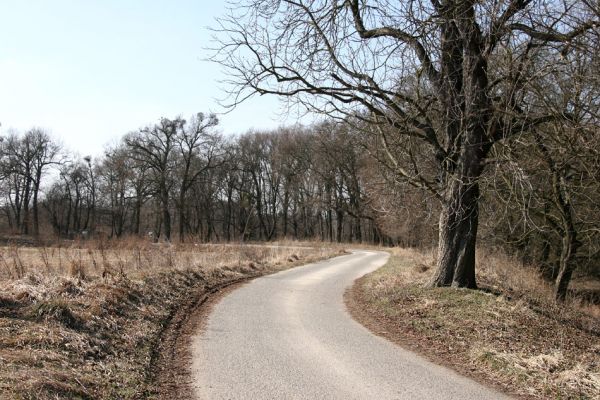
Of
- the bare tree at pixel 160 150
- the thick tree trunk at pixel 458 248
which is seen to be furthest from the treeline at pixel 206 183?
the thick tree trunk at pixel 458 248

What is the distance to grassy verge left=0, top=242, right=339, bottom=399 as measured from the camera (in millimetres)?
5492

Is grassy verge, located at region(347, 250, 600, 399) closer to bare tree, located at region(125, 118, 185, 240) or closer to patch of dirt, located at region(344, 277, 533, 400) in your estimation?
patch of dirt, located at region(344, 277, 533, 400)

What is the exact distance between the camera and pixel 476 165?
11789 mm

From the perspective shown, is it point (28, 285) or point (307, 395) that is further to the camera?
point (28, 285)

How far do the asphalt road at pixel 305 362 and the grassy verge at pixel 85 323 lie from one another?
0.93m

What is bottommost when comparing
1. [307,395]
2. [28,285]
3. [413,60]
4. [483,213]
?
[307,395]

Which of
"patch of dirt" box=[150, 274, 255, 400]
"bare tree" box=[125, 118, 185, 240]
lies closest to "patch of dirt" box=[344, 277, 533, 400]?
"patch of dirt" box=[150, 274, 255, 400]

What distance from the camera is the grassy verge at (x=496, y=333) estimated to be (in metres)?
6.59

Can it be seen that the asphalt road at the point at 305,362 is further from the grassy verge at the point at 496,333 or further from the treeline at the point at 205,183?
the treeline at the point at 205,183

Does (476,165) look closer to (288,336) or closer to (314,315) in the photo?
(314,315)

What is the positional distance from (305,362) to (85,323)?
3498 mm

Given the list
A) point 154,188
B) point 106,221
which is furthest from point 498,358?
point 106,221

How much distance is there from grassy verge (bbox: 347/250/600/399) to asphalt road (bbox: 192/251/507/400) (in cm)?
53

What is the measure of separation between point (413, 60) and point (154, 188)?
53.9 meters
